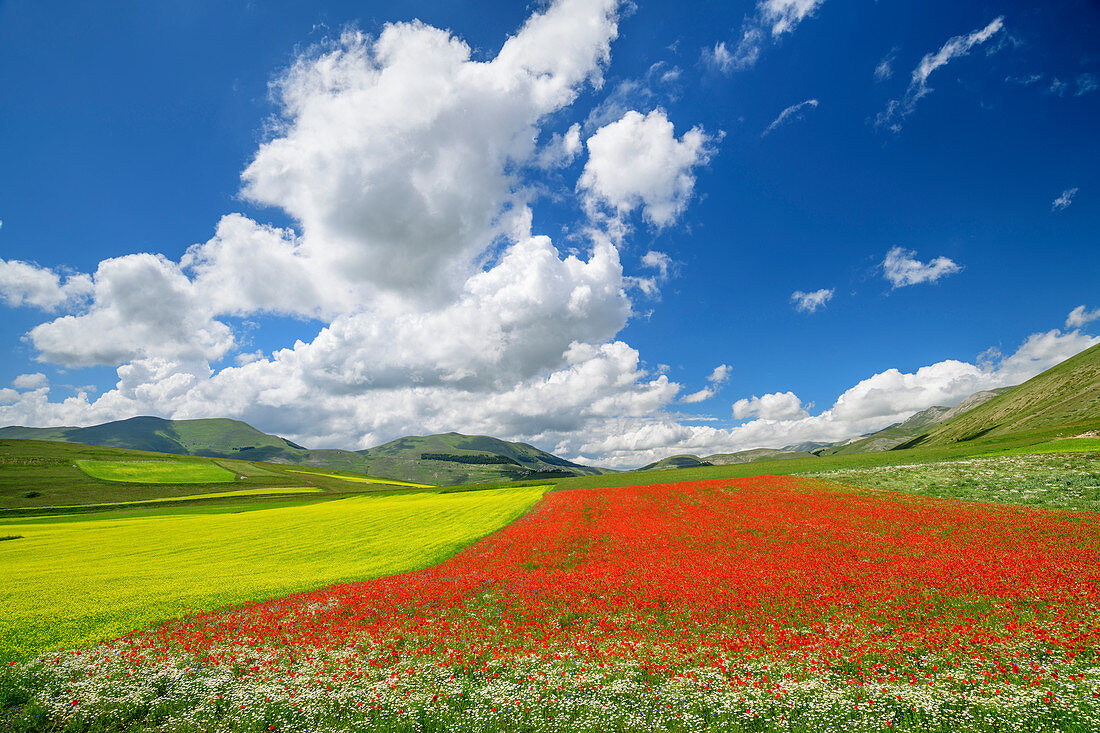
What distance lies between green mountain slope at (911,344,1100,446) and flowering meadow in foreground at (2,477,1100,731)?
10134 cm

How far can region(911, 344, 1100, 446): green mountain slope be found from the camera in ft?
361

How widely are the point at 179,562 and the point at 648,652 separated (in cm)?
3643

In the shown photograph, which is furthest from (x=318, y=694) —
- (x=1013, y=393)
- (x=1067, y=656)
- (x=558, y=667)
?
(x=1013, y=393)

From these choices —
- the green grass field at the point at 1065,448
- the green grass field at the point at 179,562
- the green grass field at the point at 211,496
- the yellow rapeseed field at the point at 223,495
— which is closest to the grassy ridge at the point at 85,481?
the yellow rapeseed field at the point at 223,495

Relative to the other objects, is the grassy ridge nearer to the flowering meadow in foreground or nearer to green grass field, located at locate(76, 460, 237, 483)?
green grass field, located at locate(76, 460, 237, 483)

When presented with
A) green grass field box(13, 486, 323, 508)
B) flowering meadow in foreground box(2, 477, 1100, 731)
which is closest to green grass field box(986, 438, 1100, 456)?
flowering meadow in foreground box(2, 477, 1100, 731)

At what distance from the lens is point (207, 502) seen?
293 feet

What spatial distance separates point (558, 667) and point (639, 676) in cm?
273

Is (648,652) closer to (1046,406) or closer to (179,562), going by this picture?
(179,562)

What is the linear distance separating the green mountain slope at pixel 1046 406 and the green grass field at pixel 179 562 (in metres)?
120

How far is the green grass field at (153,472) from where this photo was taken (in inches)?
4493

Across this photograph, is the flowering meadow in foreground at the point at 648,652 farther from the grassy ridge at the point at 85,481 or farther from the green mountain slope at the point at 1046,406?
the grassy ridge at the point at 85,481

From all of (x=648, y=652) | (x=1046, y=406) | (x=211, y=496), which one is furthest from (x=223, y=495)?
(x=1046, y=406)

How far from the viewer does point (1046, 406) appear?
130 m
